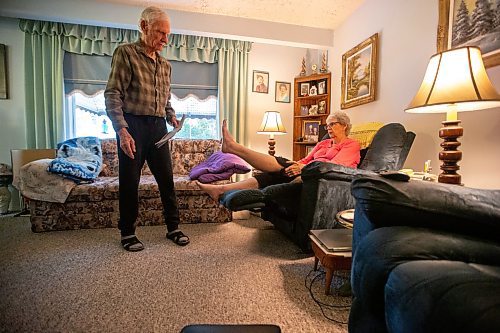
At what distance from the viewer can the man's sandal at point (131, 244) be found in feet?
5.71

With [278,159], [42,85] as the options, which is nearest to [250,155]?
[278,159]

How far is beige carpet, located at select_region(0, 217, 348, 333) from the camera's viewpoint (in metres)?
1.03

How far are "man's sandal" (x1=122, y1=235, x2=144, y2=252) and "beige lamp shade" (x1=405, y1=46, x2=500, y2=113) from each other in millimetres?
1827

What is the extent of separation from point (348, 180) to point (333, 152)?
0.59m

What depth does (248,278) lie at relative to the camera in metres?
1.39

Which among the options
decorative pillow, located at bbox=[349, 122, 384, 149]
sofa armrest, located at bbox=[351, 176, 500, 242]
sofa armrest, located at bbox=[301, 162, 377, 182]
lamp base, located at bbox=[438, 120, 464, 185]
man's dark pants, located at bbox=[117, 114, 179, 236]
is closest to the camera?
sofa armrest, located at bbox=[351, 176, 500, 242]

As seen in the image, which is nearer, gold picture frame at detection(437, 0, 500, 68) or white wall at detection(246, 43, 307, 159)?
gold picture frame at detection(437, 0, 500, 68)

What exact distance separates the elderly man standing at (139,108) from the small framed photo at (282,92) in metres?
2.19

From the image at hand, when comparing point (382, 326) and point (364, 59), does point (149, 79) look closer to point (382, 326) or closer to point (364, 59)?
point (382, 326)

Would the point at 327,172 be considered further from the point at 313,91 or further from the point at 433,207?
the point at 313,91

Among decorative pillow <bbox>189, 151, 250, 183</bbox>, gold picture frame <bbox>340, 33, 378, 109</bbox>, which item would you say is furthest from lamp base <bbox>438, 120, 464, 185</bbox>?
decorative pillow <bbox>189, 151, 250, 183</bbox>

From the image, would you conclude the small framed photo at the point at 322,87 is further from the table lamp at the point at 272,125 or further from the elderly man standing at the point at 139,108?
the elderly man standing at the point at 139,108

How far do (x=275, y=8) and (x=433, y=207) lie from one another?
9.60ft

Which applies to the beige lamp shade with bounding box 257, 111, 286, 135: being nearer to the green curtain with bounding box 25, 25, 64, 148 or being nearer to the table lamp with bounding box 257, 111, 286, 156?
the table lamp with bounding box 257, 111, 286, 156
